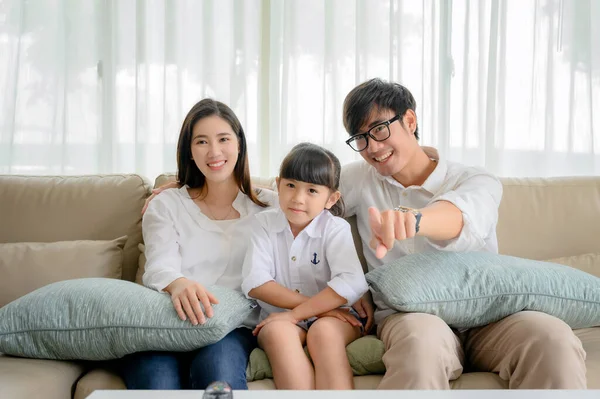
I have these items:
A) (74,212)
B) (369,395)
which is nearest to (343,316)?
(369,395)

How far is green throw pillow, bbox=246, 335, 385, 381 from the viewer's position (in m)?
1.54

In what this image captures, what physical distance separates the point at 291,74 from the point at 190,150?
1.00m

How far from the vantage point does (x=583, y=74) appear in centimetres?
275

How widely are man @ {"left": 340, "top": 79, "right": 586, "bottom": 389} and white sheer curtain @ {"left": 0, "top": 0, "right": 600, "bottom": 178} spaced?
2.91 ft

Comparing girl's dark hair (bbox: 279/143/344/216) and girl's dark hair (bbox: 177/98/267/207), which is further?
girl's dark hair (bbox: 177/98/267/207)

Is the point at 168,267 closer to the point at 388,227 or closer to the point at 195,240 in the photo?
the point at 195,240

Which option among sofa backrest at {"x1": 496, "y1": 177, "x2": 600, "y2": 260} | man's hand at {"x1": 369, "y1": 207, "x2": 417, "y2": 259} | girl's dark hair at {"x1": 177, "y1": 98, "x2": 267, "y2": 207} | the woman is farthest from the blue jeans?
sofa backrest at {"x1": 496, "y1": 177, "x2": 600, "y2": 260}

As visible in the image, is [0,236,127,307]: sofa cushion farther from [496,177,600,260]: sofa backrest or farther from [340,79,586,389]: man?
[496,177,600,260]: sofa backrest

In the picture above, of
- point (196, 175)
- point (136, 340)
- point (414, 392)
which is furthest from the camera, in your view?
point (196, 175)

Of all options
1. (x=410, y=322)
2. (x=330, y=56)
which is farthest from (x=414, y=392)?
(x=330, y=56)

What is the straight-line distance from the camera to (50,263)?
6.46ft

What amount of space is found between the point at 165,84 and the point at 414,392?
2.14m

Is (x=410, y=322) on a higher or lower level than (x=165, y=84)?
lower

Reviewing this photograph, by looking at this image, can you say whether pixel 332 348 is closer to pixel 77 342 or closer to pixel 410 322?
pixel 410 322
